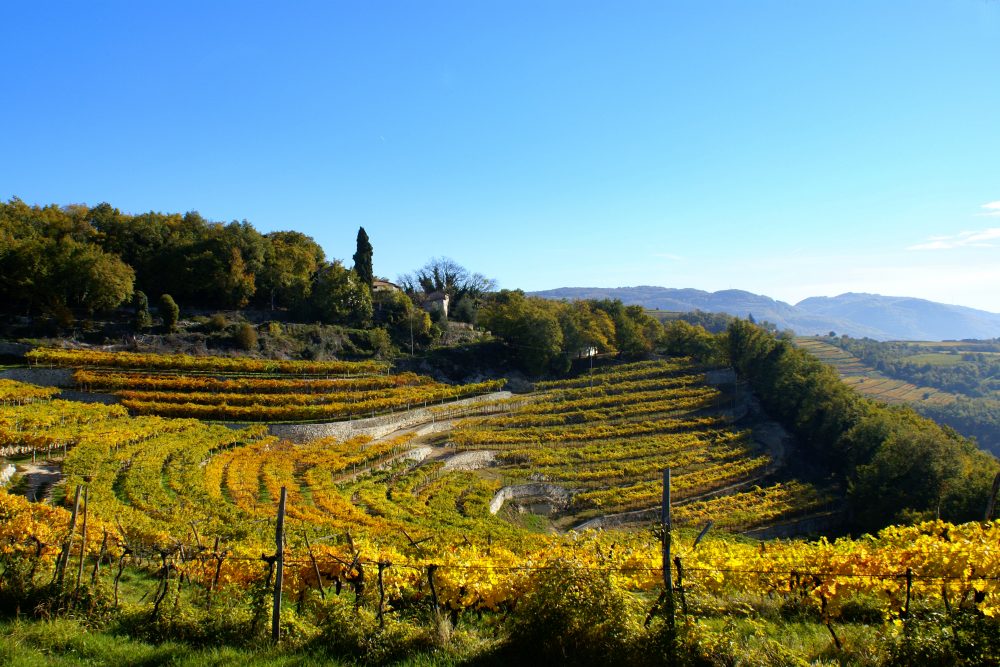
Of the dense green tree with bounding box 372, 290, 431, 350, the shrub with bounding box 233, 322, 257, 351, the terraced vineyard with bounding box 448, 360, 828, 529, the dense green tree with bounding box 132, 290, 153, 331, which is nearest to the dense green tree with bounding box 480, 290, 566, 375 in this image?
the terraced vineyard with bounding box 448, 360, 828, 529

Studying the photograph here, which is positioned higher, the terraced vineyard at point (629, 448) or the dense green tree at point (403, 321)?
the dense green tree at point (403, 321)

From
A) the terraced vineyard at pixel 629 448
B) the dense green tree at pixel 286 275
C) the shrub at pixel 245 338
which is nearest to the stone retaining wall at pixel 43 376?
the shrub at pixel 245 338

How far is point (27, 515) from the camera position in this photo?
36.5ft

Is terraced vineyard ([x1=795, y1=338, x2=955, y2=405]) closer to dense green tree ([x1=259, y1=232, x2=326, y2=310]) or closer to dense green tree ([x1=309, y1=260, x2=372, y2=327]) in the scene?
dense green tree ([x1=309, y1=260, x2=372, y2=327])

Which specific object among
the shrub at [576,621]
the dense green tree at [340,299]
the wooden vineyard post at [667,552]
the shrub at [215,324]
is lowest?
the shrub at [576,621]

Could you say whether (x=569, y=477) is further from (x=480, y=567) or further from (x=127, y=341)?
(x=127, y=341)

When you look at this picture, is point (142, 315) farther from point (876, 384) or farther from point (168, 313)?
point (876, 384)

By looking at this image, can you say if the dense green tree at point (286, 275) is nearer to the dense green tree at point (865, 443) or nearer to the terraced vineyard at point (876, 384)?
the dense green tree at point (865, 443)

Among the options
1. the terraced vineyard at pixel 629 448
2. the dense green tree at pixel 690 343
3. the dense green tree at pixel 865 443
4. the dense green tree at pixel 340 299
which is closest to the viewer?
the terraced vineyard at pixel 629 448

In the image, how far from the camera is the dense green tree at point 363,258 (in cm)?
5638

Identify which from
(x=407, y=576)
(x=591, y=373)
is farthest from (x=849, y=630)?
(x=591, y=373)

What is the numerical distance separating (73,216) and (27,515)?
46.6 meters

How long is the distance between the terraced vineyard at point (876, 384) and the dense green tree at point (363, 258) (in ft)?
265

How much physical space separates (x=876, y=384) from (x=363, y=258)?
11503 cm
